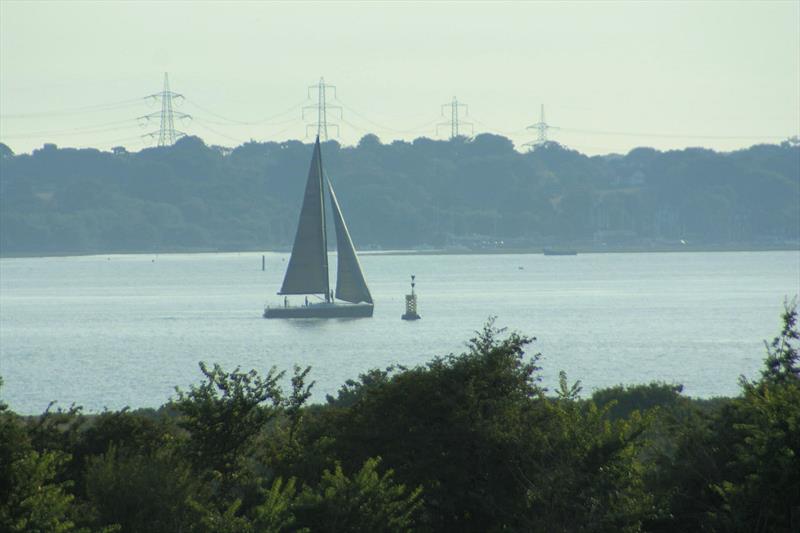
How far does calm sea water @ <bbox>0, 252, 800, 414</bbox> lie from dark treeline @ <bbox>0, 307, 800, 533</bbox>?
35.3m

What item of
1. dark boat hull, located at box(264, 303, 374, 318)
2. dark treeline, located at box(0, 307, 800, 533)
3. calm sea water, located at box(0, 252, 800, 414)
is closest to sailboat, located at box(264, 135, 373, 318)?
dark boat hull, located at box(264, 303, 374, 318)

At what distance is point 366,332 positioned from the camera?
90.7m

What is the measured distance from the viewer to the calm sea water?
2724 inches

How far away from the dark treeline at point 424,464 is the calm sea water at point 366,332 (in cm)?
3534

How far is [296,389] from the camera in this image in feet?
76.7

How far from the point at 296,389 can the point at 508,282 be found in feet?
454

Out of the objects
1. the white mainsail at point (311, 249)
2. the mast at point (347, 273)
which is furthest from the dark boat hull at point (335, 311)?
the white mainsail at point (311, 249)

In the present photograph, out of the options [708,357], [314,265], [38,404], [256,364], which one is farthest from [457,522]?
[314,265]

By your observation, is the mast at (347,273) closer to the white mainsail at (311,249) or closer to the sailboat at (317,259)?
the sailboat at (317,259)

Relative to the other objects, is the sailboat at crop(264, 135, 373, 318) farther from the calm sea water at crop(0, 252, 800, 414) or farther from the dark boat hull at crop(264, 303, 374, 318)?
the calm sea water at crop(0, 252, 800, 414)

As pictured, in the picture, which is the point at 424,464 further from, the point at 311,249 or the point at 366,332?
the point at 366,332

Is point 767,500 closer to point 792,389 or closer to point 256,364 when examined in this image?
point 792,389

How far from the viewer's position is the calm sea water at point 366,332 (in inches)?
2724

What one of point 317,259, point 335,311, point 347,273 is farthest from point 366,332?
point 317,259
